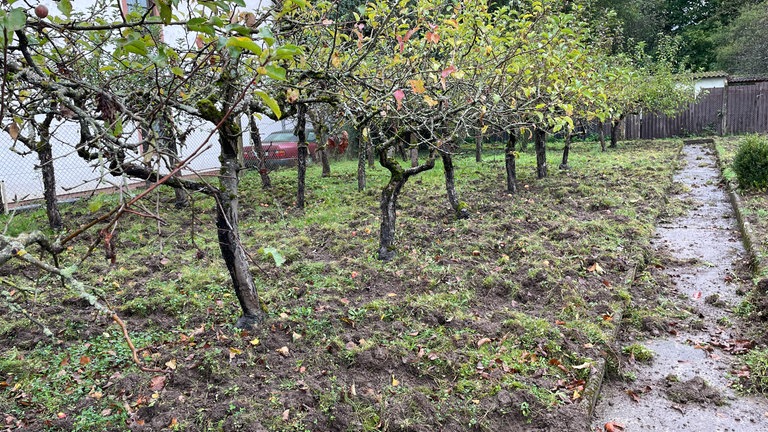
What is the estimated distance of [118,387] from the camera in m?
3.22

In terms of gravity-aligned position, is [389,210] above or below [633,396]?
above

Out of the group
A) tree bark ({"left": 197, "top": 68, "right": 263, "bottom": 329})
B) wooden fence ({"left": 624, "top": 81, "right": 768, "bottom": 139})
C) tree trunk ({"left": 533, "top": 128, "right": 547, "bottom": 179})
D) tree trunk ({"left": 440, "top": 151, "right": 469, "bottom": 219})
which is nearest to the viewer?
tree bark ({"left": 197, "top": 68, "right": 263, "bottom": 329})

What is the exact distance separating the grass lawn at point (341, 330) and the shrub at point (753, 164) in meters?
2.67

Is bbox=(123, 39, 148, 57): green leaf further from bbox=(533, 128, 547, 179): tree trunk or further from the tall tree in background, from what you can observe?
the tall tree in background

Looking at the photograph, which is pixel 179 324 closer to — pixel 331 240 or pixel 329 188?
pixel 331 240

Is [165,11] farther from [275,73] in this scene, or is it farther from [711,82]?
[711,82]

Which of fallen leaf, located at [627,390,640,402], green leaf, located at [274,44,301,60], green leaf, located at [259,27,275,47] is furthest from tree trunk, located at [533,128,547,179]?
green leaf, located at [259,27,275,47]

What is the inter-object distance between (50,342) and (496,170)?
1067 centimetres

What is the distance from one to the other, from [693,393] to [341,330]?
2507mm

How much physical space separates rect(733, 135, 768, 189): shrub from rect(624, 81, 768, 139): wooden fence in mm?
12722

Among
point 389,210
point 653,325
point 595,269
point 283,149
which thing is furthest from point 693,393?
point 283,149

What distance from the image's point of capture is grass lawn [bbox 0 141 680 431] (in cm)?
303

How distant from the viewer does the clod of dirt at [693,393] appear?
341 cm

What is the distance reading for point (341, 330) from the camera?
4020 millimetres
